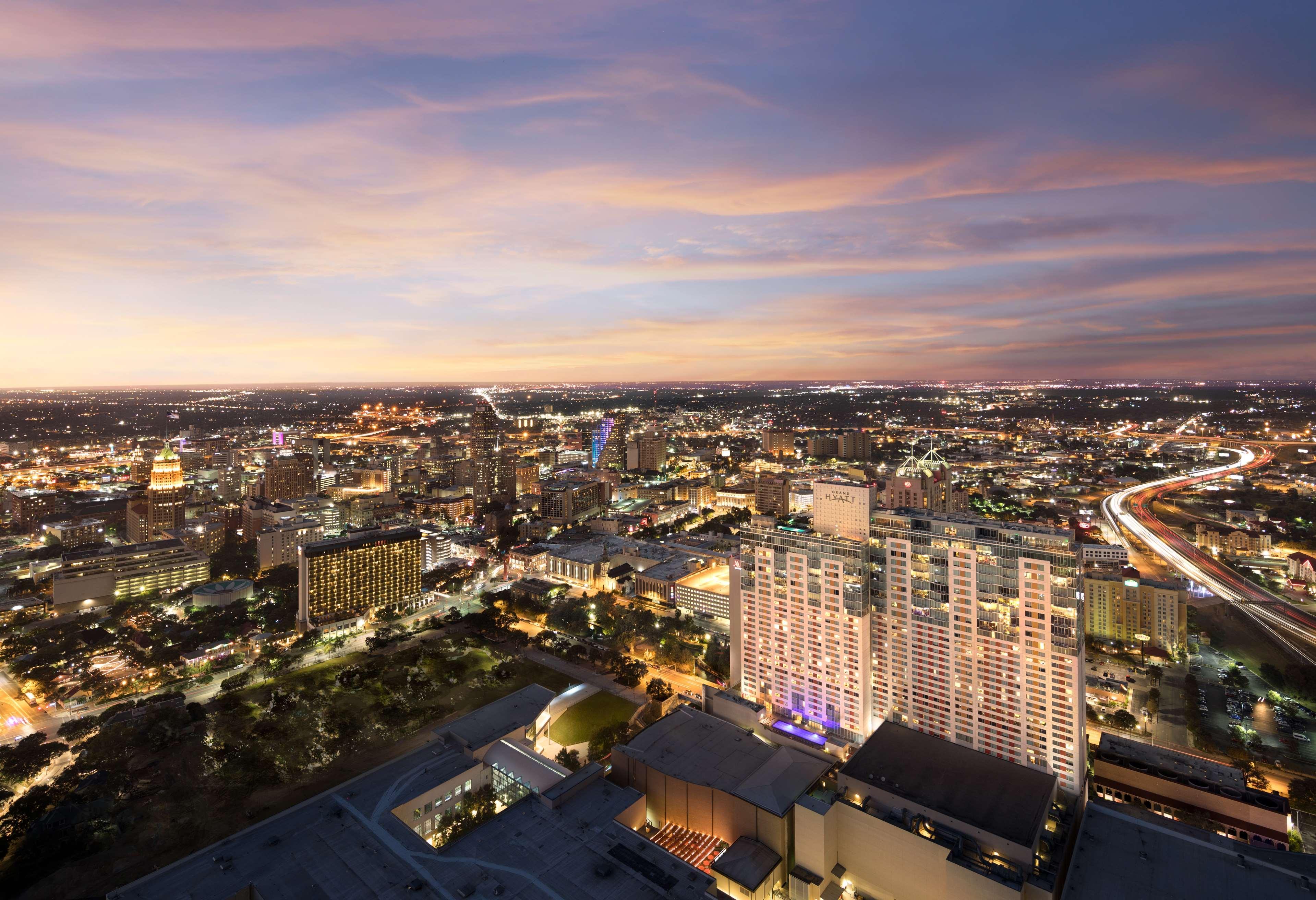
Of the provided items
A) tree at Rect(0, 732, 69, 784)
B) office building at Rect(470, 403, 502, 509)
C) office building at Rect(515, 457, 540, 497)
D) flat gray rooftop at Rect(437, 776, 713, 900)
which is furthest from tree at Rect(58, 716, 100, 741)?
office building at Rect(515, 457, 540, 497)

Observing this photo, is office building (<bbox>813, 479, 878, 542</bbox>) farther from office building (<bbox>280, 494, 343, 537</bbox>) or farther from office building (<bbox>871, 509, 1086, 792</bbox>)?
office building (<bbox>280, 494, 343, 537</bbox>)

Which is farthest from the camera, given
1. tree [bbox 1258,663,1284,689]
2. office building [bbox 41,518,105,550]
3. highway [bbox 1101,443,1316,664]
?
office building [bbox 41,518,105,550]

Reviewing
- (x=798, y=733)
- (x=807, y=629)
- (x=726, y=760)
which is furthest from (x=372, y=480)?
(x=726, y=760)

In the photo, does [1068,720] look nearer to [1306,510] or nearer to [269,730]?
[269,730]

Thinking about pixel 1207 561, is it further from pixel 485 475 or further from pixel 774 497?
pixel 485 475

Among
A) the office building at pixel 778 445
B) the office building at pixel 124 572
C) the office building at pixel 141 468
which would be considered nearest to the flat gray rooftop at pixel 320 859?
the office building at pixel 124 572
